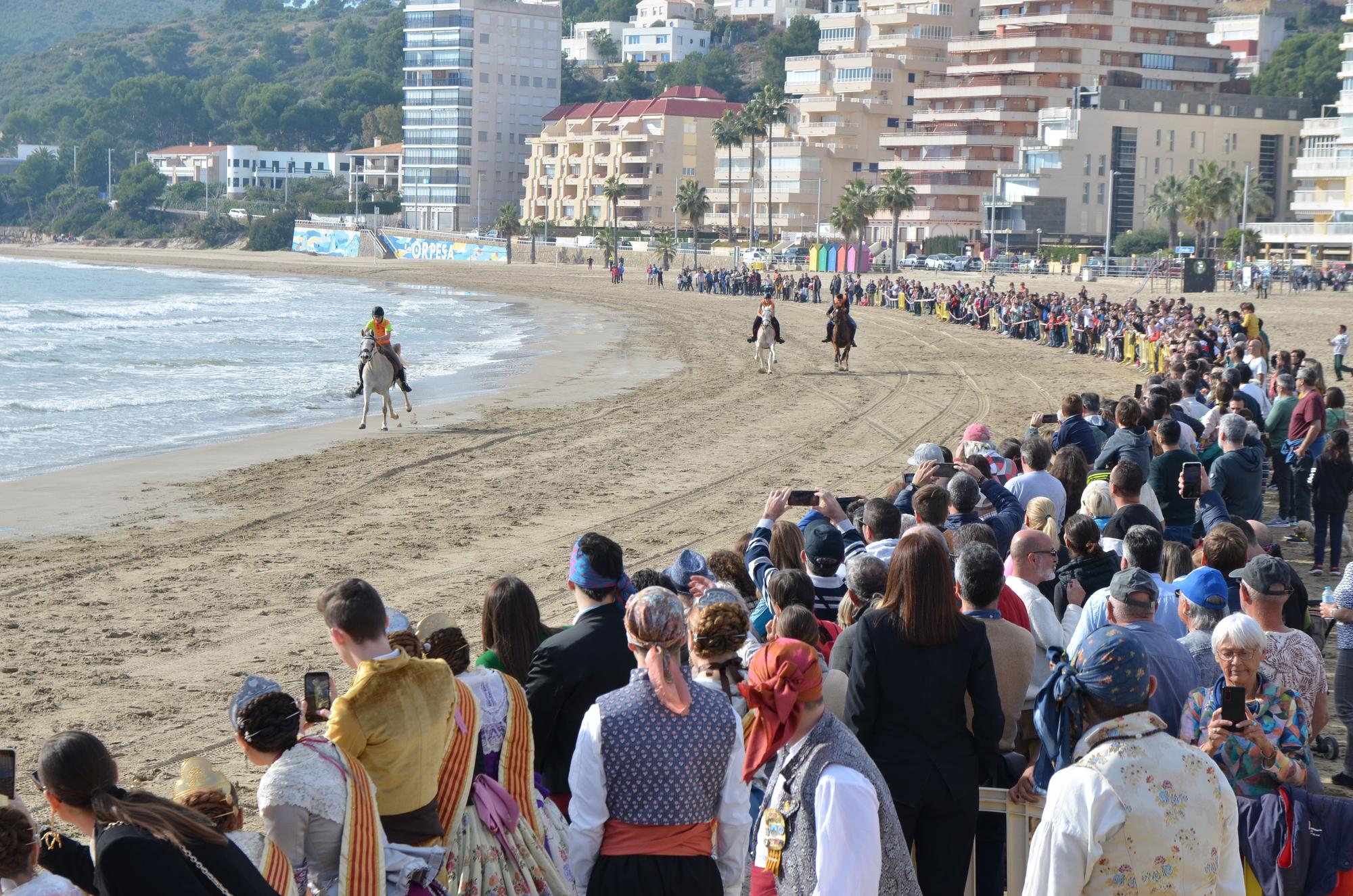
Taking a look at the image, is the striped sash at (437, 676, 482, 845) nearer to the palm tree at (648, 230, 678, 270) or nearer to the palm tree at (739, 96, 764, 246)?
the palm tree at (648, 230, 678, 270)

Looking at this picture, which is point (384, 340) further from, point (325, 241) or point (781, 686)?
point (325, 241)

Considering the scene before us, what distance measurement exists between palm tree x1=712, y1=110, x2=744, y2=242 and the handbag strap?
108 m

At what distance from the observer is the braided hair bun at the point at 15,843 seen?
10.9ft

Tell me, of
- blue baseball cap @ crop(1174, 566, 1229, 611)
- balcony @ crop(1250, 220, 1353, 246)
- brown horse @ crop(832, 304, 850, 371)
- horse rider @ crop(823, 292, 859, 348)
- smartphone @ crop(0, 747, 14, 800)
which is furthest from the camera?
balcony @ crop(1250, 220, 1353, 246)

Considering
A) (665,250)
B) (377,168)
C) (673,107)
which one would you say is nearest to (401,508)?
(665,250)

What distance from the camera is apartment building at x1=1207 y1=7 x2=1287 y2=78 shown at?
12756 cm

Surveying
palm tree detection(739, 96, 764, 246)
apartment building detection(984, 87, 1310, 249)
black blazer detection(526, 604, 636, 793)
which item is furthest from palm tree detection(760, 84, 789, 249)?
black blazer detection(526, 604, 636, 793)

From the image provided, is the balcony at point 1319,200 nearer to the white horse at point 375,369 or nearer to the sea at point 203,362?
the sea at point 203,362

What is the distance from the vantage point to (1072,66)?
312ft

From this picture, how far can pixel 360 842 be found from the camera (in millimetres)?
3912

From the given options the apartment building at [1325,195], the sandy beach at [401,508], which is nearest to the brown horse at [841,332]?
the sandy beach at [401,508]

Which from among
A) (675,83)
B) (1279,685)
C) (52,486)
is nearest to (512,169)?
(675,83)

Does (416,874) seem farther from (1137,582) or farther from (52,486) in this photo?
(52,486)

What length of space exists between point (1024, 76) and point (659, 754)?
324 feet
